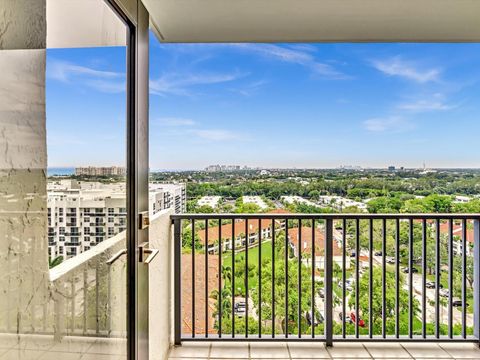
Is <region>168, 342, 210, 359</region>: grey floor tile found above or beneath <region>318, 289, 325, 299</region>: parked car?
beneath

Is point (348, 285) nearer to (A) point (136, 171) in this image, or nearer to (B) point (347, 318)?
(B) point (347, 318)

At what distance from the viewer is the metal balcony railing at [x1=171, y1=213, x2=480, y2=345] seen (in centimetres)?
261

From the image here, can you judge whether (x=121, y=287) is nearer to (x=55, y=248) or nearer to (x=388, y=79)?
(x=55, y=248)

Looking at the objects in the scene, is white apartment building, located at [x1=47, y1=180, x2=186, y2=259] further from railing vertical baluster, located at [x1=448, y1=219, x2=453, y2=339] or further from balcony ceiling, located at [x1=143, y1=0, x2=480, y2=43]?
railing vertical baluster, located at [x1=448, y1=219, x2=453, y2=339]

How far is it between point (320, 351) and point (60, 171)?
2327mm

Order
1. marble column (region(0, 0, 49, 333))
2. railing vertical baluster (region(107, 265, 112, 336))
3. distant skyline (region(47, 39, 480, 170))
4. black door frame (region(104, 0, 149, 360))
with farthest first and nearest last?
1. distant skyline (region(47, 39, 480, 170))
2. black door frame (region(104, 0, 149, 360))
3. railing vertical baluster (region(107, 265, 112, 336))
4. marble column (region(0, 0, 49, 333))

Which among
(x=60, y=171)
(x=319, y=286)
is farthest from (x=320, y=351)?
(x=60, y=171)

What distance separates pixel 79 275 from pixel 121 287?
405mm

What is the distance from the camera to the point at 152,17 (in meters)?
2.09

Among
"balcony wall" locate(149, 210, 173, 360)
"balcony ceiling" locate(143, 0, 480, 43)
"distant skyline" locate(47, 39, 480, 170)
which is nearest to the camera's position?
"balcony ceiling" locate(143, 0, 480, 43)

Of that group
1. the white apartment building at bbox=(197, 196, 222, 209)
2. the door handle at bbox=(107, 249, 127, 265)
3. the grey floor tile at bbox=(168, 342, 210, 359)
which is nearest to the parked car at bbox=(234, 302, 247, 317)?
the grey floor tile at bbox=(168, 342, 210, 359)

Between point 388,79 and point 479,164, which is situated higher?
point 388,79

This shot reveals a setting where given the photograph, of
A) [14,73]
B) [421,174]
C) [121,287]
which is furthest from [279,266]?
[14,73]

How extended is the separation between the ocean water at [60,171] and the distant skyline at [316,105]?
4.85ft
